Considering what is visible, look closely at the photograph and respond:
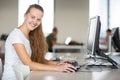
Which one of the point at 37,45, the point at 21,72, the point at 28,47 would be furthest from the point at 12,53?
the point at 21,72

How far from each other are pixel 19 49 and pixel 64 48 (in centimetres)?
489

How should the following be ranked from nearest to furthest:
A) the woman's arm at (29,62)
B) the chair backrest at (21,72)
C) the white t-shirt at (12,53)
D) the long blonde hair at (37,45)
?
the chair backrest at (21,72), the woman's arm at (29,62), the white t-shirt at (12,53), the long blonde hair at (37,45)

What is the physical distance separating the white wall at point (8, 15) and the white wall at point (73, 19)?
5.13 feet

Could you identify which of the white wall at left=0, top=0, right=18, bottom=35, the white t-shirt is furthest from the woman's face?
the white wall at left=0, top=0, right=18, bottom=35

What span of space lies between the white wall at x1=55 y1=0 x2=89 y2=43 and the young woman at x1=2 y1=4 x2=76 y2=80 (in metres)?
7.73

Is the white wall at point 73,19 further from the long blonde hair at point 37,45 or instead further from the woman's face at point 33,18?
the woman's face at point 33,18

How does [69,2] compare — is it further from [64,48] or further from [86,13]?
[64,48]

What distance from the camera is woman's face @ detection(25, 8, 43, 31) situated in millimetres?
2285

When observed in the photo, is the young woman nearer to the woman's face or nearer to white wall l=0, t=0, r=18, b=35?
the woman's face

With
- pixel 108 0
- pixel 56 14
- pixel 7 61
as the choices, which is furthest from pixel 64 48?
pixel 7 61

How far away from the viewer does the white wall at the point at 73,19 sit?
10.3 metres

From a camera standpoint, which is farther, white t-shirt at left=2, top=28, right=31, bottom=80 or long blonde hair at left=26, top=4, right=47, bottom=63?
long blonde hair at left=26, top=4, right=47, bottom=63

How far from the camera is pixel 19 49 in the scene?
220 cm

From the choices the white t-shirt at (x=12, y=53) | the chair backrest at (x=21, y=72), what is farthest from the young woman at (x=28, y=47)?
the chair backrest at (x=21, y=72)
